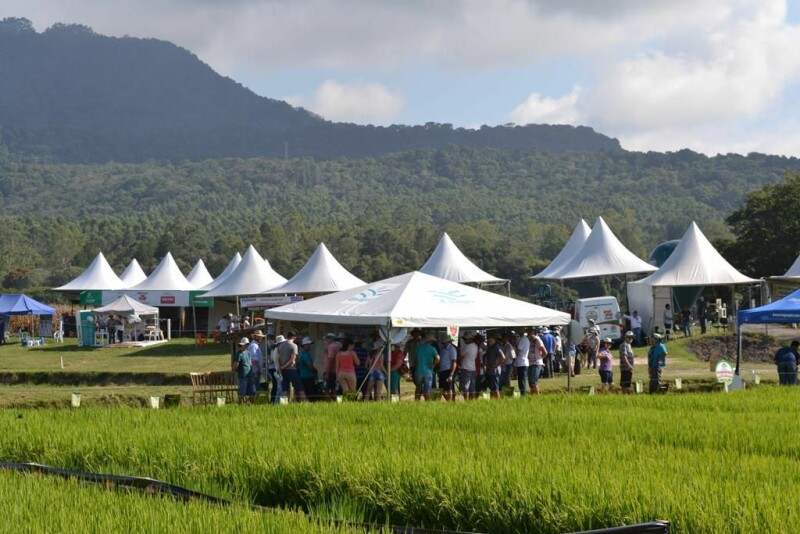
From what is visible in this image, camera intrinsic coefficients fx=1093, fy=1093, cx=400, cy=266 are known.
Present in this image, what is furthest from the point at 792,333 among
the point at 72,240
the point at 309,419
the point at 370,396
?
the point at 72,240

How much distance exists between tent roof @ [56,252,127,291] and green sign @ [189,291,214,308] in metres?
7.37

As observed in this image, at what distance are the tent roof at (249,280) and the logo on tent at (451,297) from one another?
22.3m

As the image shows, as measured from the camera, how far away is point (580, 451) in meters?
11.0

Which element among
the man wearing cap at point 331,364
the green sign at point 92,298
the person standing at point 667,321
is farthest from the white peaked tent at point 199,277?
the man wearing cap at point 331,364

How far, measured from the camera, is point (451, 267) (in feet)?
152

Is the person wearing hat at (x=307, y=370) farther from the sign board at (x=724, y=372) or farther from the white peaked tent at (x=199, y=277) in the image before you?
the white peaked tent at (x=199, y=277)

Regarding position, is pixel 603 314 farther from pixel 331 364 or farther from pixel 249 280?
pixel 331 364

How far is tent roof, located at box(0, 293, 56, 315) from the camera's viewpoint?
4500cm

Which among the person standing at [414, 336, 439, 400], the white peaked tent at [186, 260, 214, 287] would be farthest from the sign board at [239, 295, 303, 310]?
the white peaked tent at [186, 260, 214, 287]

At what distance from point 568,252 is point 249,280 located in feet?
47.1

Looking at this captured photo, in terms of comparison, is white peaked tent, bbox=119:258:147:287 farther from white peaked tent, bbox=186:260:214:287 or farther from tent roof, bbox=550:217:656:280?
tent roof, bbox=550:217:656:280

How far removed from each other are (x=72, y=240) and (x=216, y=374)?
11468 cm

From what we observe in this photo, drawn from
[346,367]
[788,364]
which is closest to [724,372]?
[788,364]

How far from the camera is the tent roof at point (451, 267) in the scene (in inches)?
1791
